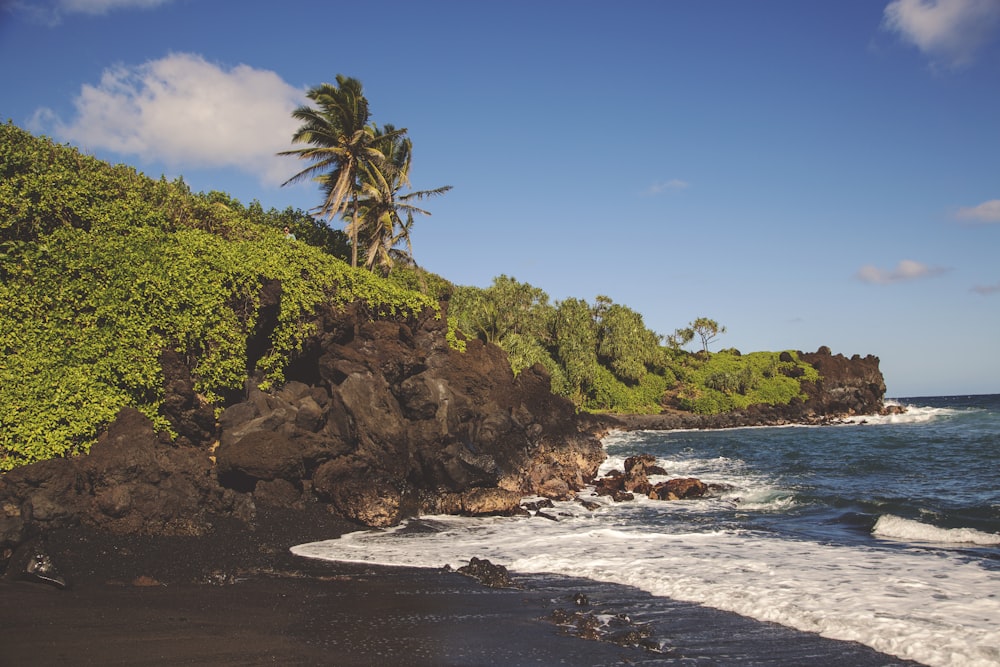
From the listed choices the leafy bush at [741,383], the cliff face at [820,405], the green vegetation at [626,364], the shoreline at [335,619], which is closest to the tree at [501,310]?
the green vegetation at [626,364]

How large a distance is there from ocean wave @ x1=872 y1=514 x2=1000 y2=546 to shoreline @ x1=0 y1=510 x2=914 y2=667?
8.44 metres

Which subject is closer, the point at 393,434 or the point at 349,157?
the point at 393,434

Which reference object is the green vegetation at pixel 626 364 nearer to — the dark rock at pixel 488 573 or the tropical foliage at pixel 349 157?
the tropical foliage at pixel 349 157

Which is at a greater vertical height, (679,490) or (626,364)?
(626,364)

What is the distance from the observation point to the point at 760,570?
11.7 m

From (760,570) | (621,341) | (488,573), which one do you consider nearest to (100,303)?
(488,573)

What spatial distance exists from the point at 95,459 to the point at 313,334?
Result: 288 inches

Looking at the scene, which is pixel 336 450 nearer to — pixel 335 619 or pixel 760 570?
pixel 335 619

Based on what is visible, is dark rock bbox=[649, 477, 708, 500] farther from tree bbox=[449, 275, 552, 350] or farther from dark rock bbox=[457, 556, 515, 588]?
tree bbox=[449, 275, 552, 350]

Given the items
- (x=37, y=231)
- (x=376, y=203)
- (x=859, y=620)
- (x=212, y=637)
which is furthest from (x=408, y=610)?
(x=376, y=203)

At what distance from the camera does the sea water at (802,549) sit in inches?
357

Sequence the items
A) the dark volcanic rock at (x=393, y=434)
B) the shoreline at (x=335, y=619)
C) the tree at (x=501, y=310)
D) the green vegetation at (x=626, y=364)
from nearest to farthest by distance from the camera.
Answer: the shoreline at (x=335, y=619)
the dark volcanic rock at (x=393, y=434)
the tree at (x=501, y=310)
the green vegetation at (x=626, y=364)

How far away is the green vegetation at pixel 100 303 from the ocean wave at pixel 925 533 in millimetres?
16719

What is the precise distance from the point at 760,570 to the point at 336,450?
1072 centimetres
